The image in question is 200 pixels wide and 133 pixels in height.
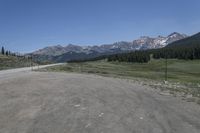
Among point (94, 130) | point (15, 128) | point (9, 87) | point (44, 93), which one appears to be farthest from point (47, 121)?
point (9, 87)

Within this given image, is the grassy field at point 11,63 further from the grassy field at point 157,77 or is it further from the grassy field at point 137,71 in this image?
the grassy field at point 137,71

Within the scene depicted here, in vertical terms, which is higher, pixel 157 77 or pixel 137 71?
pixel 157 77

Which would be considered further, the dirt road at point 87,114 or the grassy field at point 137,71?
the grassy field at point 137,71

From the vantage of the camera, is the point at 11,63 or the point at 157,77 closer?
the point at 157,77

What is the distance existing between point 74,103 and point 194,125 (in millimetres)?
6383

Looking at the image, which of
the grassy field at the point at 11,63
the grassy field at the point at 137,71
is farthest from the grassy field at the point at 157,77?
the grassy field at the point at 11,63

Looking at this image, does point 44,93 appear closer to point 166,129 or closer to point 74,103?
point 74,103

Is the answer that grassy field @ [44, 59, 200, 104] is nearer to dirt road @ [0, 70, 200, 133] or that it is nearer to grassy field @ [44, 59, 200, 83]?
grassy field @ [44, 59, 200, 83]

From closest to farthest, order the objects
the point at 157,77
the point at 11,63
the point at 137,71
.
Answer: the point at 157,77, the point at 11,63, the point at 137,71

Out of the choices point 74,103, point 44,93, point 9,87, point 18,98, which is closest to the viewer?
point 74,103

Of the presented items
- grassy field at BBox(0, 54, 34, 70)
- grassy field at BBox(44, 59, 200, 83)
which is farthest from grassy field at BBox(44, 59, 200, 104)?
grassy field at BBox(0, 54, 34, 70)

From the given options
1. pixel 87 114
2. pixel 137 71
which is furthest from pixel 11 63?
pixel 87 114

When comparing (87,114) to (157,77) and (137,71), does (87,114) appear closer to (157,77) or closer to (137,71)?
(157,77)

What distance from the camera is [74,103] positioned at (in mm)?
18016
